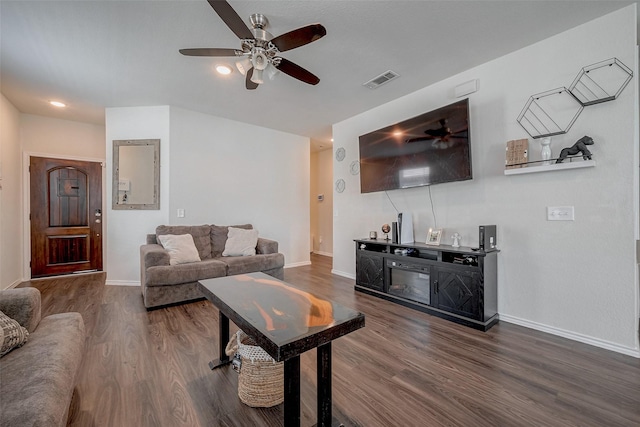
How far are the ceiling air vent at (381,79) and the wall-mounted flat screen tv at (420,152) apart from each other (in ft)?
1.74

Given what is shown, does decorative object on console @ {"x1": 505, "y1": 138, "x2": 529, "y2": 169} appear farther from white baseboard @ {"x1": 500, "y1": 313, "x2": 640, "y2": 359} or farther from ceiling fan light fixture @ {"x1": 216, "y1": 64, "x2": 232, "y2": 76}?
ceiling fan light fixture @ {"x1": 216, "y1": 64, "x2": 232, "y2": 76}

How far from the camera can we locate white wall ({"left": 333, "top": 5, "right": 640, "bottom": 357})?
2.05m

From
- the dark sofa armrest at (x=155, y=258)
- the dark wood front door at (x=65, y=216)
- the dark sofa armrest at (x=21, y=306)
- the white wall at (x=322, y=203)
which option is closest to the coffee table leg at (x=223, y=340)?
the dark sofa armrest at (x=21, y=306)

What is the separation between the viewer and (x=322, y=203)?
6.86 meters

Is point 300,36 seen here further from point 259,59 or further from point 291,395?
point 291,395

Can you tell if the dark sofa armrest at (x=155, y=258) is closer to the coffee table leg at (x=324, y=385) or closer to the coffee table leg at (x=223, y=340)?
the coffee table leg at (x=223, y=340)

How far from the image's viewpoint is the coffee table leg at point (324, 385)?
1277 mm

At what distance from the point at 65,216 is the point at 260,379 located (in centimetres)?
510

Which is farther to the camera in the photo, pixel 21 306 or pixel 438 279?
pixel 438 279

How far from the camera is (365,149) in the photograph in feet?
12.5

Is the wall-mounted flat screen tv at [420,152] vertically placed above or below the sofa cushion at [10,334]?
above

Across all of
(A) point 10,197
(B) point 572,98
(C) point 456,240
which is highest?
(B) point 572,98

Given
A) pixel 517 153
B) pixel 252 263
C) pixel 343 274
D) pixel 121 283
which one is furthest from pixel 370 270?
pixel 121 283

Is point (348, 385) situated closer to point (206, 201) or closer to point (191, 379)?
point (191, 379)
